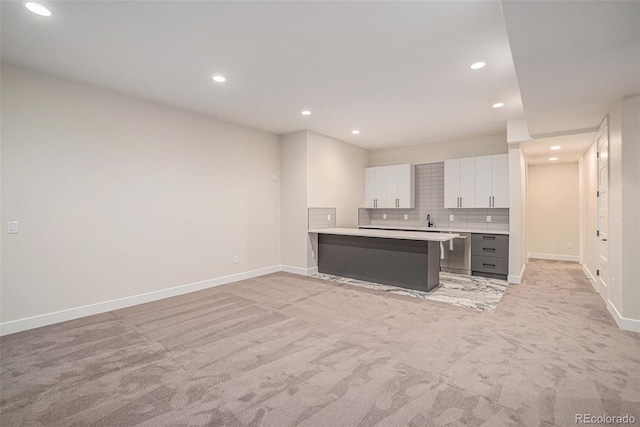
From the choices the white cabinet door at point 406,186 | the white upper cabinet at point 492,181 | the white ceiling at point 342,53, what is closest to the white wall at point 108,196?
the white ceiling at point 342,53

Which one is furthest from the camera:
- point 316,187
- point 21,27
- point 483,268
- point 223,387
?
point 316,187

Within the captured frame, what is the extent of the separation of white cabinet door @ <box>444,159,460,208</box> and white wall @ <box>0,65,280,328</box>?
404cm

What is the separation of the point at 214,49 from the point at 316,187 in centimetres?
353

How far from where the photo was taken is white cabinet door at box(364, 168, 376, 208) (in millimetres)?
7534

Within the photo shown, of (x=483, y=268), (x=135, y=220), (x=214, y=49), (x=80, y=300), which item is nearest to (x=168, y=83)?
(x=214, y=49)

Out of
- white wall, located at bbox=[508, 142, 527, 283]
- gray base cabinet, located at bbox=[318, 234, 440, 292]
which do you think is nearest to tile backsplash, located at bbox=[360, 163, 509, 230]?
white wall, located at bbox=[508, 142, 527, 283]

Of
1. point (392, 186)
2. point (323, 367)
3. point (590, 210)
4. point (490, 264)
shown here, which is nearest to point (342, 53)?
point (323, 367)

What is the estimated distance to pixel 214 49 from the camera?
117 inches

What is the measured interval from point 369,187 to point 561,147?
384 centimetres

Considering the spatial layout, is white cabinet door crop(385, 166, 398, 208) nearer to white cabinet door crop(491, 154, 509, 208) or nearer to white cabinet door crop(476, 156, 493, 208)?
white cabinet door crop(476, 156, 493, 208)

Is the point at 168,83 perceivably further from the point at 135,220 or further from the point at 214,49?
the point at 135,220

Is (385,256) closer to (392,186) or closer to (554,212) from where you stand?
(392,186)

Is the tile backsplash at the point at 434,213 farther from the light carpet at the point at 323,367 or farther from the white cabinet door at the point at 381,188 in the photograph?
the light carpet at the point at 323,367

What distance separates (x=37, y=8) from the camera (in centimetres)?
236
